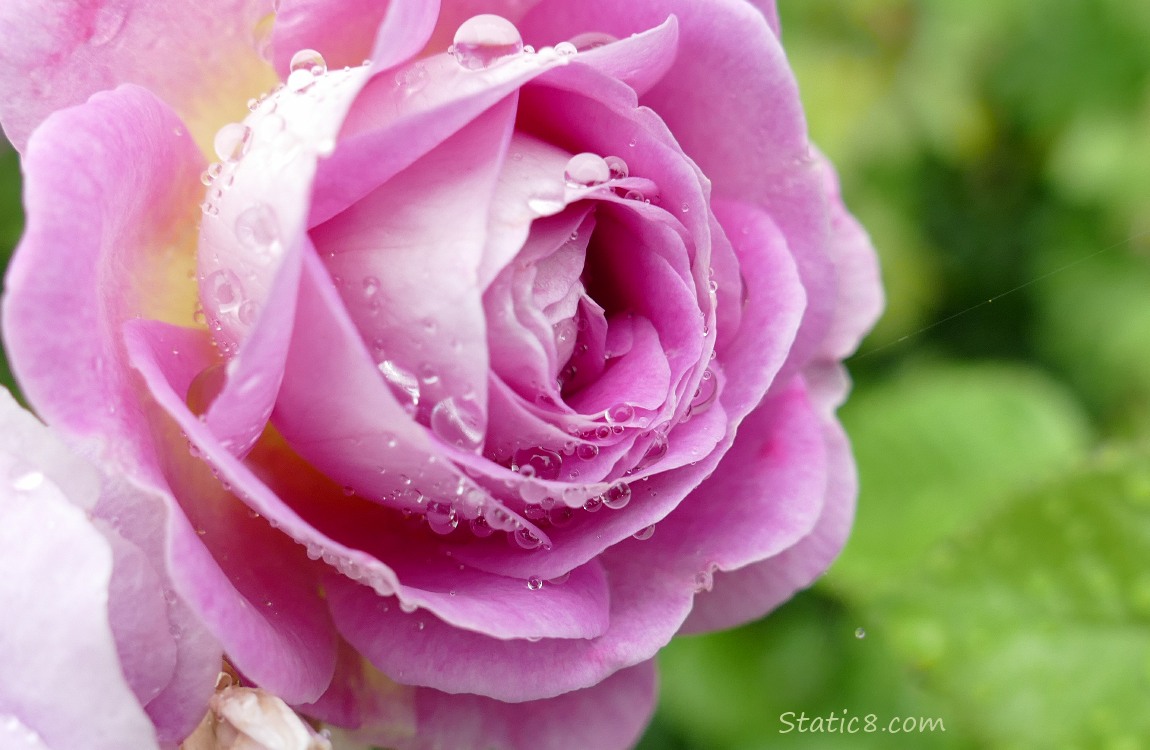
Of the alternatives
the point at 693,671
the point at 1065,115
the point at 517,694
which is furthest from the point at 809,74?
the point at 517,694

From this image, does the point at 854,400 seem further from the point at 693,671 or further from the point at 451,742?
the point at 451,742

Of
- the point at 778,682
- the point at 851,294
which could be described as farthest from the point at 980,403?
the point at 851,294

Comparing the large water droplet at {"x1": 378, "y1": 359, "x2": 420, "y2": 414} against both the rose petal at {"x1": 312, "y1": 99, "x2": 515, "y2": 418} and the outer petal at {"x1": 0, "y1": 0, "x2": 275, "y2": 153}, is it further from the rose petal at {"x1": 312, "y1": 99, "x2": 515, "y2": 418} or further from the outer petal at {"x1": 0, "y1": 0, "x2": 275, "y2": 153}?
the outer petal at {"x1": 0, "y1": 0, "x2": 275, "y2": 153}

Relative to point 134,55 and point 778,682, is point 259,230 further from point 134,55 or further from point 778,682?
point 778,682

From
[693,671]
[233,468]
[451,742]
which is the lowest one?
[693,671]

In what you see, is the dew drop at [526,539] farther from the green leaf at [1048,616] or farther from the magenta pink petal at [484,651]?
the green leaf at [1048,616]

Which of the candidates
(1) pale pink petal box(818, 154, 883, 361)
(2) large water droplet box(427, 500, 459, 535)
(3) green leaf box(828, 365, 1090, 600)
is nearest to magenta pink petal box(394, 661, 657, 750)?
(2) large water droplet box(427, 500, 459, 535)
